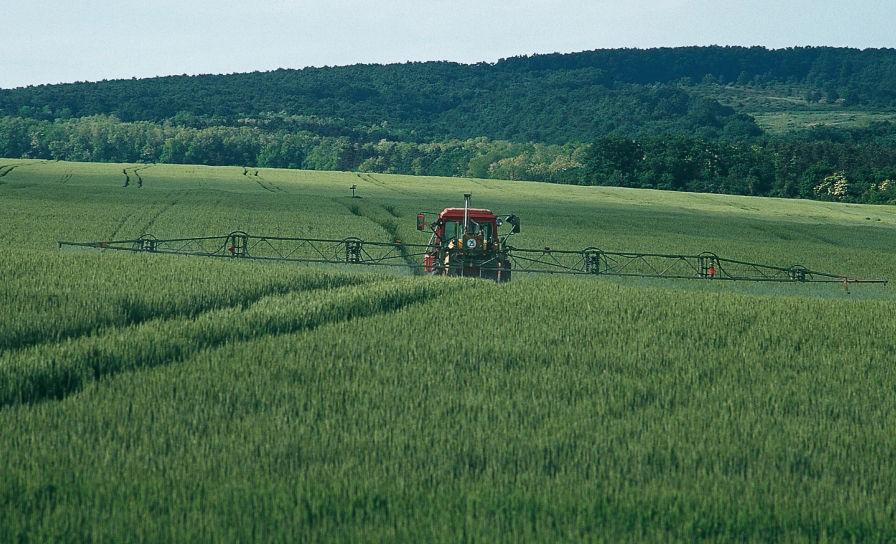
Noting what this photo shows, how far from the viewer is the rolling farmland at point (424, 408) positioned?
743cm

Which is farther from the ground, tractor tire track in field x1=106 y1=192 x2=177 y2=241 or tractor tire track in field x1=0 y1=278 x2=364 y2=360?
tractor tire track in field x1=0 y1=278 x2=364 y2=360

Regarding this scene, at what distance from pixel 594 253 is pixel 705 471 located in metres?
21.1

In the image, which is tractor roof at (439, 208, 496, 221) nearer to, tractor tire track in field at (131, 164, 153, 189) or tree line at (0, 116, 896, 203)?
tractor tire track in field at (131, 164, 153, 189)

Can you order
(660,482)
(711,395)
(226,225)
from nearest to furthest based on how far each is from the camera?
(660,482) < (711,395) < (226,225)

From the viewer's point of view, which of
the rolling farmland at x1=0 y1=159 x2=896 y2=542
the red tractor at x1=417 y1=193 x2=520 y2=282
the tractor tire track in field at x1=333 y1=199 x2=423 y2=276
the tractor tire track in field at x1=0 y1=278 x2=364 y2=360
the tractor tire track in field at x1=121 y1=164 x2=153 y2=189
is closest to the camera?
the rolling farmland at x1=0 y1=159 x2=896 y2=542

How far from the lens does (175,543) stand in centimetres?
675

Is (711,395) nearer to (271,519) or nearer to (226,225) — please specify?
(271,519)

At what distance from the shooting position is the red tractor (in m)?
26.4

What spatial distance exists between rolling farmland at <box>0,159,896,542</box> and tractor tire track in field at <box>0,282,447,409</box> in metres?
0.05

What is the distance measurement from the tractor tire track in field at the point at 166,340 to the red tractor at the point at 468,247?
6718 mm

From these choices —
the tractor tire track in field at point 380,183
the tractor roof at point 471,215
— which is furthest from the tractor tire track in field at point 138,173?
the tractor roof at point 471,215

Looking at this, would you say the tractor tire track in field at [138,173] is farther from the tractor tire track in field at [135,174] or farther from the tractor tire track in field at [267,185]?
the tractor tire track in field at [267,185]

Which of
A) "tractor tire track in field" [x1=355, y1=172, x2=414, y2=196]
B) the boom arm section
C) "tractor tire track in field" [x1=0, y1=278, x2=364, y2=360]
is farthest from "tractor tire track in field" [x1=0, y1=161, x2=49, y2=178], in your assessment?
"tractor tire track in field" [x1=0, y1=278, x2=364, y2=360]

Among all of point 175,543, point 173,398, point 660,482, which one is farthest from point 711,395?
point 175,543
